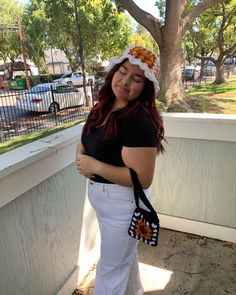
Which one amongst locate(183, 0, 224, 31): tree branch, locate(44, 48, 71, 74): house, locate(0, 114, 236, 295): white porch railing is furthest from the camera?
locate(44, 48, 71, 74): house

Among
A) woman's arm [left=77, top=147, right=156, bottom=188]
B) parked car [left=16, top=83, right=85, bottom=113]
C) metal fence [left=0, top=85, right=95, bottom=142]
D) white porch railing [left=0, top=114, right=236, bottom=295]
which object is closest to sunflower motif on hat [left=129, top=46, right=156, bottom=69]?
woman's arm [left=77, top=147, right=156, bottom=188]

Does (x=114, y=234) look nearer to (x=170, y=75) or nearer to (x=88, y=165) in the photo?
(x=88, y=165)

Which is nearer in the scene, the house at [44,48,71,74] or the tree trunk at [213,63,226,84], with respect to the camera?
the tree trunk at [213,63,226,84]

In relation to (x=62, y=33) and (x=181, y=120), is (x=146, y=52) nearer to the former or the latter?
(x=181, y=120)

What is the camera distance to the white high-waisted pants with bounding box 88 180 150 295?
4.47 feet

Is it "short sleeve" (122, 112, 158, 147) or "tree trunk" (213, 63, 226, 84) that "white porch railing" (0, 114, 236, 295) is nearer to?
"short sleeve" (122, 112, 158, 147)

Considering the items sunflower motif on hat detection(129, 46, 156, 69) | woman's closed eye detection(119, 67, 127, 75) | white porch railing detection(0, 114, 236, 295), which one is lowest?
white porch railing detection(0, 114, 236, 295)

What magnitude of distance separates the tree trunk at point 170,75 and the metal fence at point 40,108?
2.44 meters

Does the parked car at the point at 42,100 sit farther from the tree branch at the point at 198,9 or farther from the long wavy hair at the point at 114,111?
the long wavy hair at the point at 114,111

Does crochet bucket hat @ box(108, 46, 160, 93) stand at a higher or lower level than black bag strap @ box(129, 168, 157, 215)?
higher

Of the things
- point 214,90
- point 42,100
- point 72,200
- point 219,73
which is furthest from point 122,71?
point 219,73

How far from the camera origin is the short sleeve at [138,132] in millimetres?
1181

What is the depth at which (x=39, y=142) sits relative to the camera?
5.31ft

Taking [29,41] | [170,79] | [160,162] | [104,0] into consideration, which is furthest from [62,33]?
[160,162]
